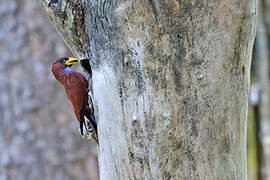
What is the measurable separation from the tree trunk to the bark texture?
220 centimetres

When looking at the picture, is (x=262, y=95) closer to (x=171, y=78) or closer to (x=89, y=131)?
(x=89, y=131)

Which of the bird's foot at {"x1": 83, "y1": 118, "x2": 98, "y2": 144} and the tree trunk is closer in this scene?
the tree trunk

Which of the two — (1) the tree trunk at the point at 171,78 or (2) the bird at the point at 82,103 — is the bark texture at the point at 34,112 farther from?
(1) the tree trunk at the point at 171,78

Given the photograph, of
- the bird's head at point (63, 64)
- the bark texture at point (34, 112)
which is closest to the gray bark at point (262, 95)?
the bark texture at point (34, 112)

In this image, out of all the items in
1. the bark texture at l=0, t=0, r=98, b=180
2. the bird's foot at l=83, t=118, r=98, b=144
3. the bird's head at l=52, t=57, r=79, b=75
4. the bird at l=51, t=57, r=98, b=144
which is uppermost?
the bark texture at l=0, t=0, r=98, b=180

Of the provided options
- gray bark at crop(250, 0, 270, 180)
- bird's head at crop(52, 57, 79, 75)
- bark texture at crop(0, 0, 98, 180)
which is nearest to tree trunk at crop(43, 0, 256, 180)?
bird's head at crop(52, 57, 79, 75)

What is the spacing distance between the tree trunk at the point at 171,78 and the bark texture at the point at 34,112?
2202mm

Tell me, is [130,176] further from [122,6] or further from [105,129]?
[122,6]

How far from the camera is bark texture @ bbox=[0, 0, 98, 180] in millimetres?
3662

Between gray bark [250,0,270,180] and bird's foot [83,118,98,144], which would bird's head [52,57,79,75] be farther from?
gray bark [250,0,270,180]

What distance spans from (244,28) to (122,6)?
420 millimetres

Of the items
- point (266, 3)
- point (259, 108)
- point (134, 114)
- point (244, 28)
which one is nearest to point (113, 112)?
point (134, 114)

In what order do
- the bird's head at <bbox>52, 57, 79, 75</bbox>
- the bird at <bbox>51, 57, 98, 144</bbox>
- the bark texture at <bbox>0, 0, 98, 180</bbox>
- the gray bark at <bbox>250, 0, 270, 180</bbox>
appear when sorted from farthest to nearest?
1. the gray bark at <bbox>250, 0, 270, 180</bbox>
2. the bark texture at <bbox>0, 0, 98, 180</bbox>
3. the bird's head at <bbox>52, 57, 79, 75</bbox>
4. the bird at <bbox>51, 57, 98, 144</bbox>

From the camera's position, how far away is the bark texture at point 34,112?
3662 millimetres
